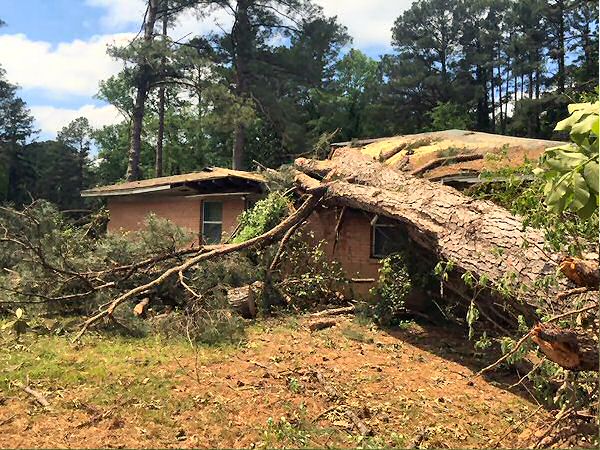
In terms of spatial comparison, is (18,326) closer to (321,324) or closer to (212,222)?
(321,324)

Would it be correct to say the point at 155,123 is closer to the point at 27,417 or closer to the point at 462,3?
the point at 462,3

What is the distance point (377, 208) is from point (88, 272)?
181 inches

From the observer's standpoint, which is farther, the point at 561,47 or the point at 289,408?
the point at 561,47

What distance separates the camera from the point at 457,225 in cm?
679

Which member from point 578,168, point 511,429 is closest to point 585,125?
point 578,168

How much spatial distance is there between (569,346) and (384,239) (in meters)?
7.05

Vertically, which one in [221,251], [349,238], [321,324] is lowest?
[321,324]


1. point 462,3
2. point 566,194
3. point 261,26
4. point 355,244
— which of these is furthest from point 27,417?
point 462,3

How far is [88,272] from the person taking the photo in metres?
8.70

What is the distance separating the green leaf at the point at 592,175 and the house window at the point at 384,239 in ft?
21.2

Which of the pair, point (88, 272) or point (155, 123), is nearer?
point (88, 272)

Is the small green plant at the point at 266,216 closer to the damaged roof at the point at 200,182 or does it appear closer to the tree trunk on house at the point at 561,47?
the damaged roof at the point at 200,182

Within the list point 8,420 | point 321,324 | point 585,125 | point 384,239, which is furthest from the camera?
point 384,239

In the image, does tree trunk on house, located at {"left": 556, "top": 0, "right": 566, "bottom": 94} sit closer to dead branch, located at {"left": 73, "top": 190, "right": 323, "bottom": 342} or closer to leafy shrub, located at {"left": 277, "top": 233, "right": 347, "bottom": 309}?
leafy shrub, located at {"left": 277, "top": 233, "right": 347, "bottom": 309}
